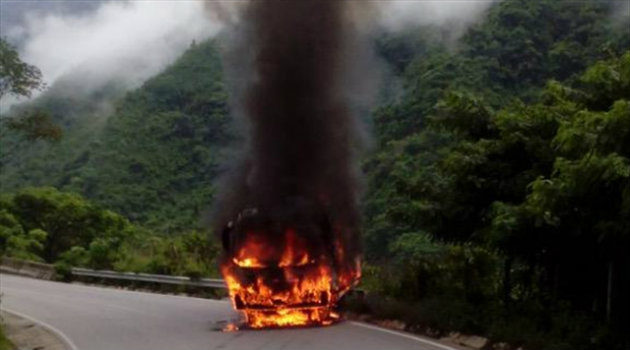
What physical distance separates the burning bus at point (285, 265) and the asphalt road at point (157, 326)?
0.88 metres

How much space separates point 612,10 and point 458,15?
840cm

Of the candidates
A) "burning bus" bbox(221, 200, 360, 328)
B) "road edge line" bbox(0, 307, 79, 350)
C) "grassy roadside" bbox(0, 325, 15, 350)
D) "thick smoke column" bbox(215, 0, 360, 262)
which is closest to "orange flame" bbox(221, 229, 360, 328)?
"burning bus" bbox(221, 200, 360, 328)

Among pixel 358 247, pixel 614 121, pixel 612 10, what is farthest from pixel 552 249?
pixel 612 10

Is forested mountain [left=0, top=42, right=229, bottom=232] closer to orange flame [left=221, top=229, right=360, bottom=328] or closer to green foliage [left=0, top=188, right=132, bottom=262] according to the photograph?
green foliage [left=0, top=188, right=132, bottom=262]

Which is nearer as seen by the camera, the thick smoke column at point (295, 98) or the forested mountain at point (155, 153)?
the thick smoke column at point (295, 98)

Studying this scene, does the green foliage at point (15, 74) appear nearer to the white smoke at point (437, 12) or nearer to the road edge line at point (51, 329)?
the road edge line at point (51, 329)

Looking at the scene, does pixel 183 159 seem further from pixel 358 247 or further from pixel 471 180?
pixel 471 180

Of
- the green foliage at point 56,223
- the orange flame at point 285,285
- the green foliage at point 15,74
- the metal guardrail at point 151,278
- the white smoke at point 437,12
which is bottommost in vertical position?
the orange flame at point 285,285

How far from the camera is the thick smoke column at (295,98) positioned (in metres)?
20.3

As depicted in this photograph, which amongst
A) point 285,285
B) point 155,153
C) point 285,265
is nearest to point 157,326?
point 285,285

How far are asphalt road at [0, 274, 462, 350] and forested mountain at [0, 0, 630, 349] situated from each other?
1505mm

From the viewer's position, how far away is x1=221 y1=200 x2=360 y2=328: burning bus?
1794 cm

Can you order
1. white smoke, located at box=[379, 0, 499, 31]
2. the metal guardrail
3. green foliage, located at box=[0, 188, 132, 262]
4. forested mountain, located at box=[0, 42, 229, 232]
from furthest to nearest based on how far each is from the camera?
white smoke, located at box=[379, 0, 499, 31]
forested mountain, located at box=[0, 42, 229, 232]
green foliage, located at box=[0, 188, 132, 262]
the metal guardrail

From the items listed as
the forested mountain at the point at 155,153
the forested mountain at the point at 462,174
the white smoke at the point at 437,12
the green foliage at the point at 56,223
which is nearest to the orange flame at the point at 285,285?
the forested mountain at the point at 462,174
